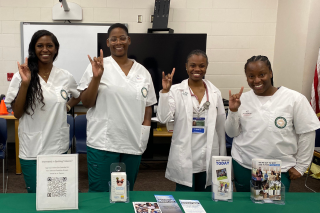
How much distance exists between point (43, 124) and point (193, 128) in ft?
3.20

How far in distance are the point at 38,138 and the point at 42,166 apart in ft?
1.74

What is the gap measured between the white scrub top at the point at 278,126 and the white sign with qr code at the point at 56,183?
1.00 m

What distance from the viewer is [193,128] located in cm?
195

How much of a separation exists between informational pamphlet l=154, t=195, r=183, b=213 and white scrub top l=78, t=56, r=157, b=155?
1.62 feet

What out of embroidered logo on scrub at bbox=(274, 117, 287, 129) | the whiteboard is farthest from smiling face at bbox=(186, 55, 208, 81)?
the whiteboard

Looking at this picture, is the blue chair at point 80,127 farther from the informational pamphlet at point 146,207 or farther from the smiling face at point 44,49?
the informational pamphlet at point 146,207

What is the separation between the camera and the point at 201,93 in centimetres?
204

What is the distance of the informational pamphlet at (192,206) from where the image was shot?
137 cm

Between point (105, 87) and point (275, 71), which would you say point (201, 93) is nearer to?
point (105, 87)

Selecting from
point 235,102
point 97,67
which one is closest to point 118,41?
point 97,67

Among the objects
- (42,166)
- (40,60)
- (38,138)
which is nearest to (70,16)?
(40,60)

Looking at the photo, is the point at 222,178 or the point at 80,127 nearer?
the point at 222,178

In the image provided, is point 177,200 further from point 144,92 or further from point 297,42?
point 297,42

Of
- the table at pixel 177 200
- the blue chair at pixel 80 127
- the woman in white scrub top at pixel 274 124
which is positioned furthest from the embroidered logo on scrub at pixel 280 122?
the blue chair at pixel 80 127
